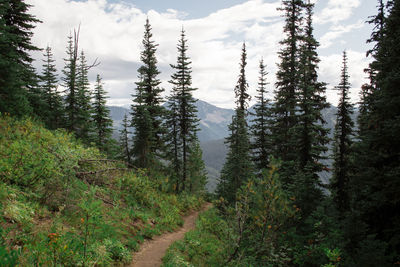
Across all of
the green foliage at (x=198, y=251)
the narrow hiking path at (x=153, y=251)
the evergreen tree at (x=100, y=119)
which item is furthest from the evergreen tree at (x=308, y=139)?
the evergreen tree at (x=100, y=119)

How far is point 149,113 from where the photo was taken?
23.3 m

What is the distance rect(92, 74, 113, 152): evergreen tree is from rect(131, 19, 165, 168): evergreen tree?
215 inches

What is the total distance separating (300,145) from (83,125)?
23119mm

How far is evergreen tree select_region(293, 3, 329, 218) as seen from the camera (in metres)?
10.7

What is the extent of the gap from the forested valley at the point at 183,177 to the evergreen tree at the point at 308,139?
0.25ft

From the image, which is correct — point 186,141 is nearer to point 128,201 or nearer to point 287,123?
point 287,123

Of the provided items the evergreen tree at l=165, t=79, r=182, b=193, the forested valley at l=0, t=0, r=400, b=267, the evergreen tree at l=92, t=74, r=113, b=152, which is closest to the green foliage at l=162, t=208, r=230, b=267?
the forested valley at l=0, t=0, r=400, b=267

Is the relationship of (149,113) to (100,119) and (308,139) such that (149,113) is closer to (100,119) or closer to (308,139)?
(100,119)

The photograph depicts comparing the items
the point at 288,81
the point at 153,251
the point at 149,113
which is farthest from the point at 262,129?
the point at 153,251

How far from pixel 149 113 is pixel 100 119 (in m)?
8.56

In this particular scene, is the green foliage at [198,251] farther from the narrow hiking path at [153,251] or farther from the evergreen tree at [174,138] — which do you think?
the evergreen tree at [174,138]

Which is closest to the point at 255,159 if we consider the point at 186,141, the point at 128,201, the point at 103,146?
the point at 186,141

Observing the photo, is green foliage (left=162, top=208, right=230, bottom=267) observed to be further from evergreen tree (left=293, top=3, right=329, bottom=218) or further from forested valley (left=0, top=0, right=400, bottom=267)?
evergreen tree (left=293, top=3, right=329, bottom=218)

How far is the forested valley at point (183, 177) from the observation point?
6.35 metres
